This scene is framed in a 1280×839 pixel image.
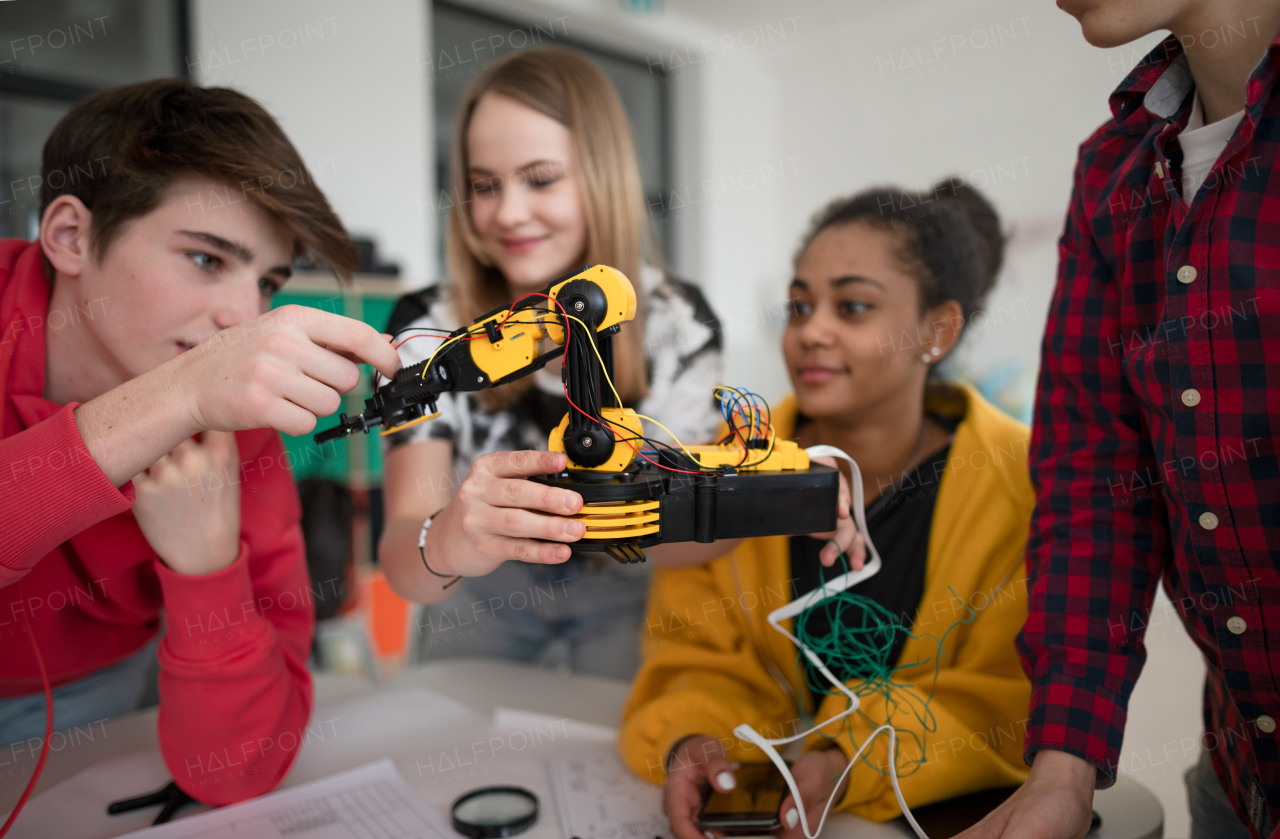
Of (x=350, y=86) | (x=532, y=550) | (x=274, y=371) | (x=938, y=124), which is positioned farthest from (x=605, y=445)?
(x=350, y=86)

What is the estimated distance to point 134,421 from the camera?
2.51 feet

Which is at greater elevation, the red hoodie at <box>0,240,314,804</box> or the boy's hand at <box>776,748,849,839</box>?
the red hoodie at <box>0,240,314,804</box>

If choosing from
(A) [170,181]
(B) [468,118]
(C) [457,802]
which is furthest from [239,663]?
(B) [468,118]

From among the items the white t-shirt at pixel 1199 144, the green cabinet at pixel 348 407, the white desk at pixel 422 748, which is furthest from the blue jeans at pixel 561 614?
the green cabinet at pixel 348 407

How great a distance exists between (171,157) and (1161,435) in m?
1.19

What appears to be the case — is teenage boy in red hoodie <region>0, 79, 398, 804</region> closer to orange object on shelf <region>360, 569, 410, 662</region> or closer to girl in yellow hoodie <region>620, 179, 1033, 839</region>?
girl in yellow hoodie <region>620, 179, 1033, 839</region>

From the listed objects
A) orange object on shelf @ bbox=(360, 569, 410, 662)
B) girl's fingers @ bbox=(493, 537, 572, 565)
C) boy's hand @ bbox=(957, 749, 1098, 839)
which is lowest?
orange object on shelf @ bbox=(360, 569, 410, 662)

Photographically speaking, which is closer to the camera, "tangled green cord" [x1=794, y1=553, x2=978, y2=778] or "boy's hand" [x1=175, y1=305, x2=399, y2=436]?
Result: "boy's hand" [x1=175, y1=305, x2=399, y2=436]

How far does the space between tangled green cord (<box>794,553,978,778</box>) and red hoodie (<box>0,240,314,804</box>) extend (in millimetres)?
686

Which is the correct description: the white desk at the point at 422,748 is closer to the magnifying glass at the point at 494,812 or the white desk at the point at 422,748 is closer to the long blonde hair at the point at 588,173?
the magnifying glass at the point at 494,812

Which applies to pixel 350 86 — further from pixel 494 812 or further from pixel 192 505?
pixel 494 812

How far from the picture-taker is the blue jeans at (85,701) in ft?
3.75

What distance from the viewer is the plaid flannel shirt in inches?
29.9

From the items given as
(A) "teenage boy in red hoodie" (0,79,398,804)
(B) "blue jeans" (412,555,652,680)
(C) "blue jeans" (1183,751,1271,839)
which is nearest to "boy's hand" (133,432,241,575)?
(A) "teenage boy in red hoodie" (0,79,398,804)
